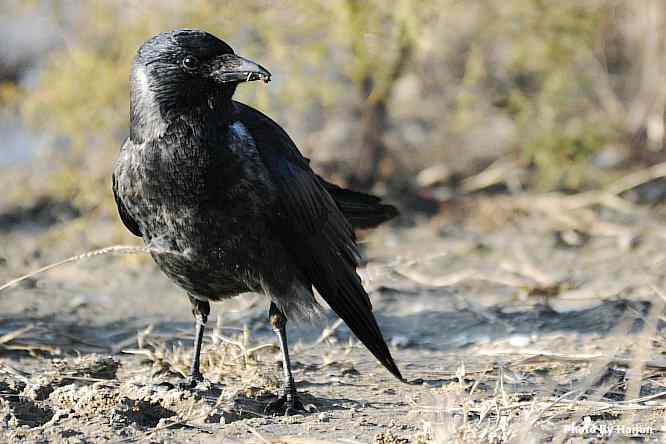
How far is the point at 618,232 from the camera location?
7461 mm

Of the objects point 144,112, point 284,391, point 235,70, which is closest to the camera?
point 235,70

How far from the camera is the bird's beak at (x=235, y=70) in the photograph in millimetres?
3900

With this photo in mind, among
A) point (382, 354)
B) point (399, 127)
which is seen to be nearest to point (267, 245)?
point (382, 354)

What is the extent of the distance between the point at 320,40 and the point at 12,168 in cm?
340

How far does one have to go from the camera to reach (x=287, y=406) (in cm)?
406

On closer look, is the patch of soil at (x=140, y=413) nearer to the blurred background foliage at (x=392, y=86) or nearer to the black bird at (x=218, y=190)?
the black bird at (x=218, y=190)

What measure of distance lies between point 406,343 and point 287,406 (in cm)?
162

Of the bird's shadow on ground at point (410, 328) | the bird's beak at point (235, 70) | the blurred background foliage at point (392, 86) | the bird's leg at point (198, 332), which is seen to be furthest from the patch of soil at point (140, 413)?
the blurred background foliage at point (392, 86)

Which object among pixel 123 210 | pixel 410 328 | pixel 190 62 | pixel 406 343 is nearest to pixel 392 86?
pixel 410 328

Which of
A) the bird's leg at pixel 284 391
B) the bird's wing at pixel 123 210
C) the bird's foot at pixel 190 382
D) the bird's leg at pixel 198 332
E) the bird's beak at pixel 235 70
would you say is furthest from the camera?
the bird's leg at pixel 198 332

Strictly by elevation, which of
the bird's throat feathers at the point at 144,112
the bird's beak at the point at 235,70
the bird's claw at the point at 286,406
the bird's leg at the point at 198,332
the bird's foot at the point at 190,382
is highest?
the bird's beak at the point at 235,70

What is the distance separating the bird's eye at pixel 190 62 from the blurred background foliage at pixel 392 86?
3.34 m

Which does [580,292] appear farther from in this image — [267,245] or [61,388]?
[61,388]

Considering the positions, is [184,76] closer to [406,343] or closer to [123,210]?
[123,210]
